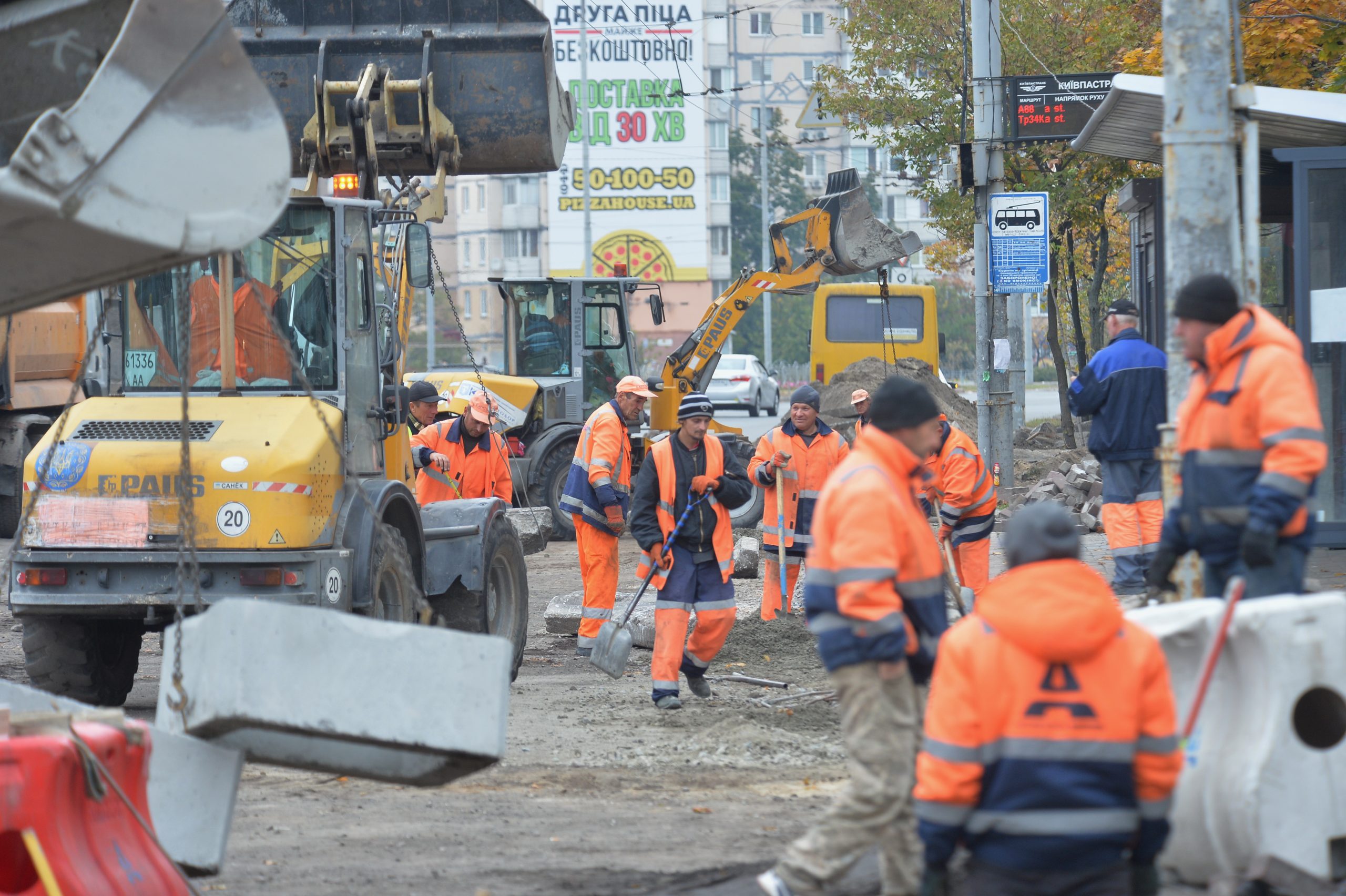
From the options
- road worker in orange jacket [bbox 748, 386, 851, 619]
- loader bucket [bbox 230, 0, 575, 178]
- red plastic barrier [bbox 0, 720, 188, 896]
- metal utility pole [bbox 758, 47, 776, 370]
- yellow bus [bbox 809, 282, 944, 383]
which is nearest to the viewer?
red plastic barrier [bbox 0, 720, 188, 896]

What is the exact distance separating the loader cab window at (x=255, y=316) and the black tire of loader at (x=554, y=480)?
334 inches

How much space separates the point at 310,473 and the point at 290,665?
268cm

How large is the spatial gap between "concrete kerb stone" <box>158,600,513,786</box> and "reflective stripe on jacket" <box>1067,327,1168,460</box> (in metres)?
5.12

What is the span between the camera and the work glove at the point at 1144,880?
3568 millimetres

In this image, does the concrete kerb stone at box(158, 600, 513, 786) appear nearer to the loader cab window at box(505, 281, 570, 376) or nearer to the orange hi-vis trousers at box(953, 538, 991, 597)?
the orange hi-vis trousers at box(953, 538, 991, 597)

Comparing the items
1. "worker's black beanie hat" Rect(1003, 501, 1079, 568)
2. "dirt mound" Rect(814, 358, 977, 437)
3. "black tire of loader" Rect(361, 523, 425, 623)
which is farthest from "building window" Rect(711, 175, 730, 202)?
"worker's black beanie hat" Rect(1003, 501, 1079, 568)

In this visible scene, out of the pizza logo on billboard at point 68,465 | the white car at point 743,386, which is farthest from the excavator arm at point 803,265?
the white car at point 743,386

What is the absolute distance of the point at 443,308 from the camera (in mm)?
89750

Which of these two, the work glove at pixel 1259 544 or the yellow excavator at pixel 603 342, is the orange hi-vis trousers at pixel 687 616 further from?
the yellow excavator at pixel 603 342

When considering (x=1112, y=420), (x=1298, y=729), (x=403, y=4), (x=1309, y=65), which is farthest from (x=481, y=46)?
(x=1309, y=65)

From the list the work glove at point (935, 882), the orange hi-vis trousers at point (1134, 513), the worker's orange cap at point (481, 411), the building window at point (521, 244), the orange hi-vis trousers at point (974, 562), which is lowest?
A: the orange hi-vis trousers at point (974, 562)

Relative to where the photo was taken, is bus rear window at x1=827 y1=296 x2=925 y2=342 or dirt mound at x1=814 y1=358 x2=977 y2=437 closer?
dirt mound at x1=814 y1=358 x2=977 y2=437

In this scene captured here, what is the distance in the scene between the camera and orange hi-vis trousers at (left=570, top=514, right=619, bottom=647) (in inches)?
374

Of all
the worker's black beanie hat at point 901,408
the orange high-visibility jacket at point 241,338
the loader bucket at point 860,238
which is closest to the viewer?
the worker's black beanie hat at point 901,408
